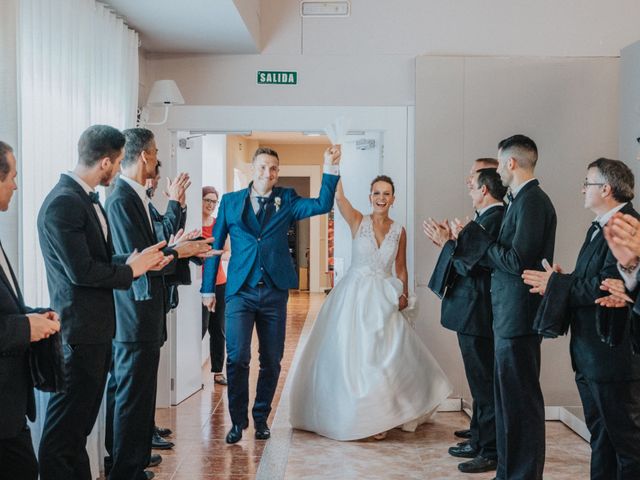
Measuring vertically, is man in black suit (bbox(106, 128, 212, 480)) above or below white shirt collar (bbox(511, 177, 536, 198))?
below

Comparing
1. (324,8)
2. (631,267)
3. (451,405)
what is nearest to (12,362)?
(631,267)

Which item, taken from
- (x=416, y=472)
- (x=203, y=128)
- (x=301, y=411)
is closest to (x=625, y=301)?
(x=416, y=472)

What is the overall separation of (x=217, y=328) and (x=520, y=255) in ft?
12.0

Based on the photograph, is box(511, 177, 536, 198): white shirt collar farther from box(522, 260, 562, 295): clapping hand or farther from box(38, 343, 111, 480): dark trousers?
Result: box(38, 343, 111, 480): dark trousers

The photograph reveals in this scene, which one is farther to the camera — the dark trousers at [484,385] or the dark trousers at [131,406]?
the dark trousers at [484,385]

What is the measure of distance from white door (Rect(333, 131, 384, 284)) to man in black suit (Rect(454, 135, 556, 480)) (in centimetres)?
229

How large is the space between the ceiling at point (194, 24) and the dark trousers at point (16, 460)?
280 cm

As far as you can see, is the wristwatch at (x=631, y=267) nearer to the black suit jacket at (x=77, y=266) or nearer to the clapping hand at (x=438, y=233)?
the clapping hand at (x=438, y=233)

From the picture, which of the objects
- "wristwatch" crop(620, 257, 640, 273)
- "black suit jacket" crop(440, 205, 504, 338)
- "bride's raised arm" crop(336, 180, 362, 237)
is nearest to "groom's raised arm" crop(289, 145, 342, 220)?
"bride's raised arm" crop(336, 180, 362, 237)

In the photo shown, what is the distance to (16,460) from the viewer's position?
2.40 metres

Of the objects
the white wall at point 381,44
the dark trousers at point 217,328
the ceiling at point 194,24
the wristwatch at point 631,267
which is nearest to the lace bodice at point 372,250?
the white wall at point 381,44

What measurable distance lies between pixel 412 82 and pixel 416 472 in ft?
9.38

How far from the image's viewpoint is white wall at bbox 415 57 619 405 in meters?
5.64

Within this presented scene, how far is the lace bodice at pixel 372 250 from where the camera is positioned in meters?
5.16
